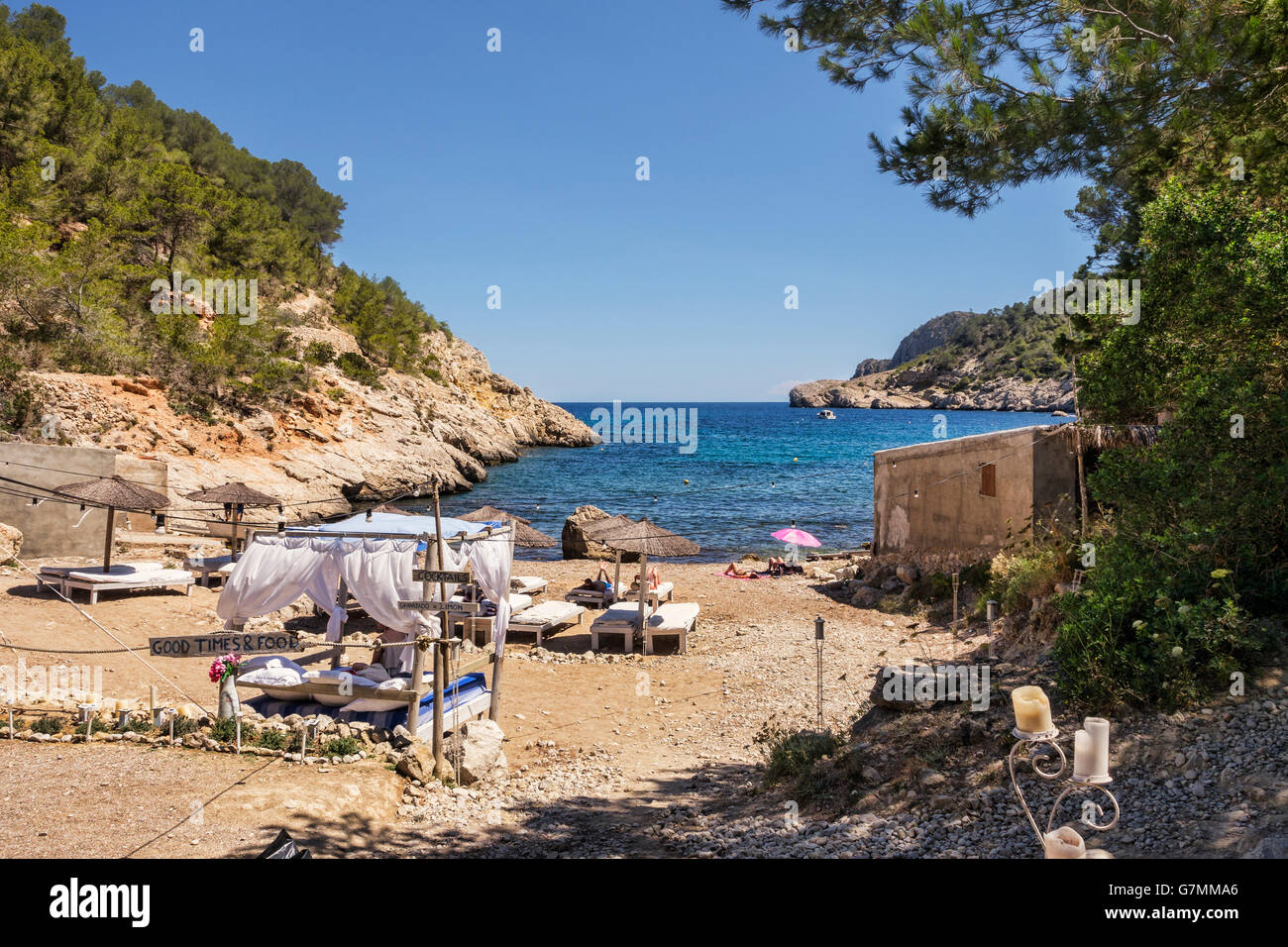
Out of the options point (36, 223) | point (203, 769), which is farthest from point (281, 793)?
point (36, 223)

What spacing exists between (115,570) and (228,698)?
908cm

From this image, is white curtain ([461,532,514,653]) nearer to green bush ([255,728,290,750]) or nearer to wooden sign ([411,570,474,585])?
wooden sign ([411,570,474,585])

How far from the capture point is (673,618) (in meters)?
16.2

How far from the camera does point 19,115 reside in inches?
1582

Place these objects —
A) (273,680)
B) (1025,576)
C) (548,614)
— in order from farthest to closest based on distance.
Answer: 1. (548,614)
2. (1025,576)
3. (273,680)

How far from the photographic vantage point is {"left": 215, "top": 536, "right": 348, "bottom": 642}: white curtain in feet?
35.1

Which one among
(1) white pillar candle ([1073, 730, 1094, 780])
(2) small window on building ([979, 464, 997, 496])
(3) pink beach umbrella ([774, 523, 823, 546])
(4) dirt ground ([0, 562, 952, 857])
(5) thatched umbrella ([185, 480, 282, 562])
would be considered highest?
(2) small window on building ([979, 464, 997, 496])

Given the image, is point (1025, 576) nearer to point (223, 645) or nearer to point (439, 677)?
point (439, 677)

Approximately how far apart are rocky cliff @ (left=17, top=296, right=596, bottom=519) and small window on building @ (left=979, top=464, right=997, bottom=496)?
83.1 ft

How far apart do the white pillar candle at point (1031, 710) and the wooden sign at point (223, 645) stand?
6.94 m

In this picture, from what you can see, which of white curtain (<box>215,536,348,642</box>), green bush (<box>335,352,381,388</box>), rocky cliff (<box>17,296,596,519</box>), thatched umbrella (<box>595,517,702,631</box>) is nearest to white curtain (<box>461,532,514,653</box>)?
white curtain (<box>215,536,348,642</box>)

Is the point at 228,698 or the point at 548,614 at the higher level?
the point at 228,698

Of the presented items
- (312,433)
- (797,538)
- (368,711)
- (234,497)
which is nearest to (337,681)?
(368,711)

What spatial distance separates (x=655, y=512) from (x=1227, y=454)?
123 ft
